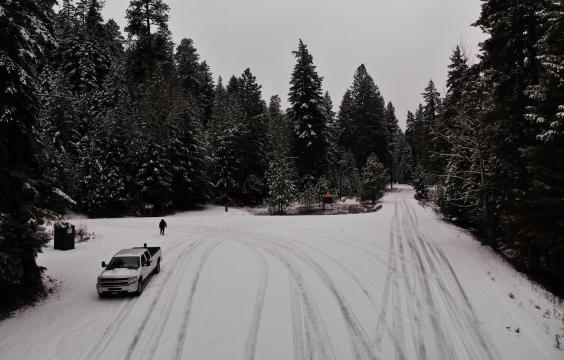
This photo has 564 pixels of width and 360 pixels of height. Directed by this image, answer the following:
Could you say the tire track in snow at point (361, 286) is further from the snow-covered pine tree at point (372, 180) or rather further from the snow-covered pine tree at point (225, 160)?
the snow-covered pine tree at point (372, 180)

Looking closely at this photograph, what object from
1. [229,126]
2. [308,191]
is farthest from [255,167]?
[308,191]

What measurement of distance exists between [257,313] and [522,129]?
53.8 feet

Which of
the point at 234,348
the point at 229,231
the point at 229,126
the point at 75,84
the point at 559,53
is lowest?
the point at 234,348

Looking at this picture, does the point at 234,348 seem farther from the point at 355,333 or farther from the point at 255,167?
Answer: the point at 255,167

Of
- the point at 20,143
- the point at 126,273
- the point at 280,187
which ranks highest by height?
the point at 20,143

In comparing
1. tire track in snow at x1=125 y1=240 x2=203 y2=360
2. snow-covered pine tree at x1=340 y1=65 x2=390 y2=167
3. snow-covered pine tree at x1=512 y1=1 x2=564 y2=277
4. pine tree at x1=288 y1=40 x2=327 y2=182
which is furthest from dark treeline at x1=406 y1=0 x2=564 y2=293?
snow-covered pine tree at x1=340 y1=65 x2=390 y2=167

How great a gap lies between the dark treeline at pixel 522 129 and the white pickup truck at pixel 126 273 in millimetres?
16335

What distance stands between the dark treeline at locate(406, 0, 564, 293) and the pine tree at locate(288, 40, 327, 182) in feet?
86.2

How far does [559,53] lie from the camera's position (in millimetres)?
15148

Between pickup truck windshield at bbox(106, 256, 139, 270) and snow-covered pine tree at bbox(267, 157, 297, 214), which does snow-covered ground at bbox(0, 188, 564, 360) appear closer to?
pickup truck windshield at bbox(106, 256, 139, 270)

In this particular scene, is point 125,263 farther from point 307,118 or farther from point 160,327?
point 307,118

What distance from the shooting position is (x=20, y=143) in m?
13.6

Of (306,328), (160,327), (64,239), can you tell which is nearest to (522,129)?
(306,328)

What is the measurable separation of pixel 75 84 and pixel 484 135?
178 feet
